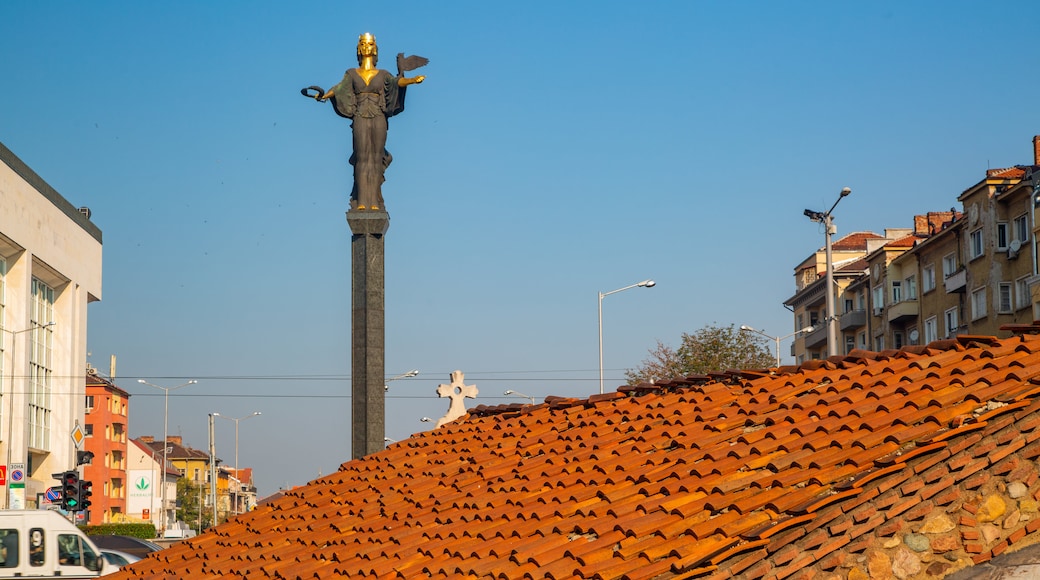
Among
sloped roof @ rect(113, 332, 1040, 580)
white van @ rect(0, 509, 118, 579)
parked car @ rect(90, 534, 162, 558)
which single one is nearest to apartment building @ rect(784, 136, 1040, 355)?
parked car @ rect(90, 534, 162, 558)

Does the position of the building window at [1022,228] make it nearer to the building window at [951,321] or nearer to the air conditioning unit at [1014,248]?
the air conditioning unit at [1014,248]

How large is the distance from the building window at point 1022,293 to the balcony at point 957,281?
174 inches

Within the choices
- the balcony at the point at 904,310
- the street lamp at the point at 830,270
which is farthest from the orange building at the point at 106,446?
the street lamp at the point at 830,270

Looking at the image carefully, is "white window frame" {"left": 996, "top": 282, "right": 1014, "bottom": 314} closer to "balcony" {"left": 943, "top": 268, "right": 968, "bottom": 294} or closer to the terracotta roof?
"balcony" {"left": 943, "top": 268, "right": 968, "bottom": 294}

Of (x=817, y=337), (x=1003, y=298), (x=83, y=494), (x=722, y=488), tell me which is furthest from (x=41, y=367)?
(x=722, y=488)

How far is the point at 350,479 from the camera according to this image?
13484 mm

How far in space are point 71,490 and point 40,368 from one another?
37.6 metres

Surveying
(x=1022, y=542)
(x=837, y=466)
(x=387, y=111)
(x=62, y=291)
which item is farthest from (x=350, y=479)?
(x=62, y=291)

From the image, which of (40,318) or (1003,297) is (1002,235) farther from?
(40,318)

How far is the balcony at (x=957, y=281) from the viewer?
201 feet

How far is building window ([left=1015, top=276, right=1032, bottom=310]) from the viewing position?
55.2m

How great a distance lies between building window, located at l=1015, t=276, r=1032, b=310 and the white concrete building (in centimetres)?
4127

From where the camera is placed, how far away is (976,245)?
5925 centimetres

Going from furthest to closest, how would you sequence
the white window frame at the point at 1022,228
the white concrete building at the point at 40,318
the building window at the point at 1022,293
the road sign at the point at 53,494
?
1. the white concrete building at the point at 40,318
2. the building window at the point at 1022,293
3. the white window frame at the point at 1022,228
4. the road sign at the point at 53,494
